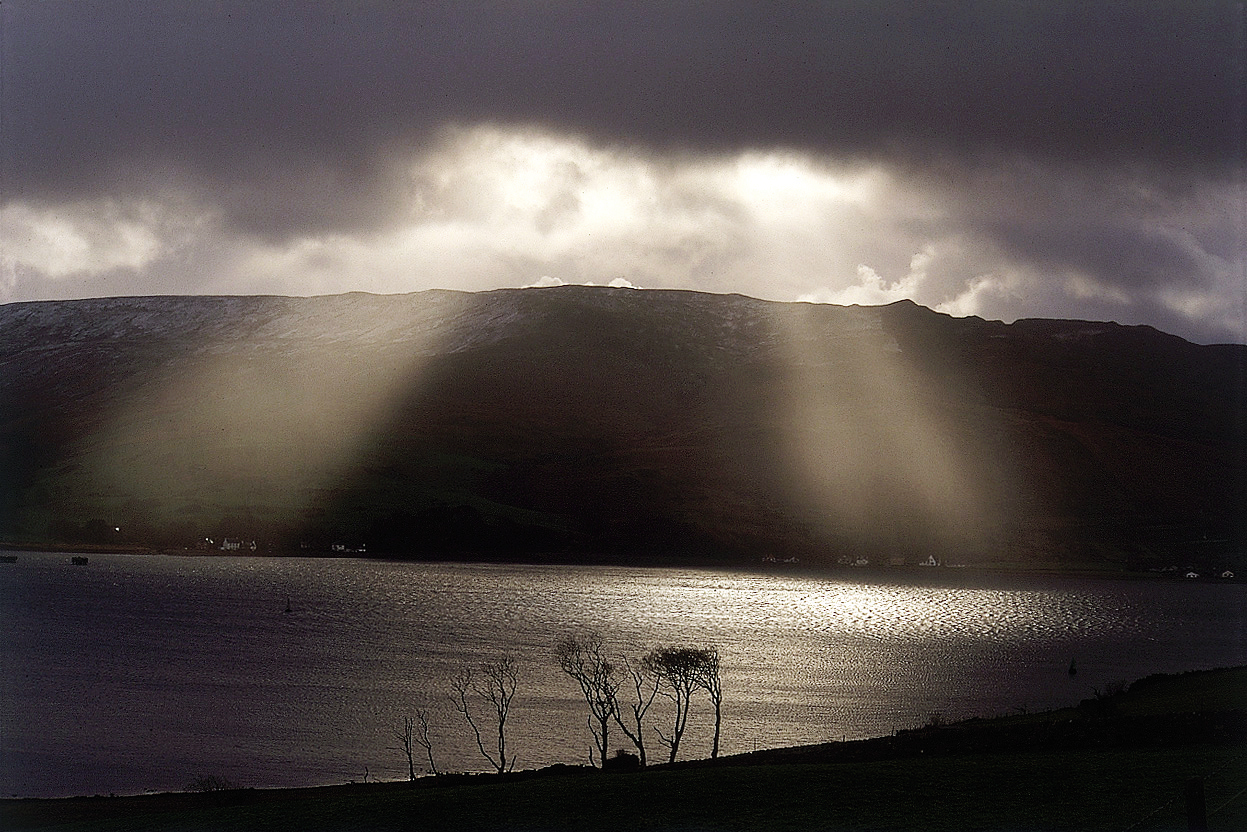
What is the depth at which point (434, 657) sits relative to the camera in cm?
10612

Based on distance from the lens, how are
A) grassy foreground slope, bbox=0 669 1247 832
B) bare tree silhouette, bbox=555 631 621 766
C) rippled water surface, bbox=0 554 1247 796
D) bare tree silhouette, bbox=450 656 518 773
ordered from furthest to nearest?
1. bare tree silhouette, bbox=450 656 518 773
2. rippled water surface, bbox=0 554 1247 796
3. bare tree silhouette, bbox=555 631 621 766
4. grassy foreground slope, bbox=0 669 1247 832

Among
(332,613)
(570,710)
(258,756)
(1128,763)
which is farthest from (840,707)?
(332,613)

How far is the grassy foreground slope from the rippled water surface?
88.1 ft

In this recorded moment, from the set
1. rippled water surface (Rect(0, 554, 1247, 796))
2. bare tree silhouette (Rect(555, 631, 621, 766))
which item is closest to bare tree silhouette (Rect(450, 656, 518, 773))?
rippled water surface (Rect(0, 554, 1247, 796))

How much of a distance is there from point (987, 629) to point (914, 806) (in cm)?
12739

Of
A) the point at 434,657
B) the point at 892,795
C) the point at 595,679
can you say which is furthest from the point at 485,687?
the point at 892,795

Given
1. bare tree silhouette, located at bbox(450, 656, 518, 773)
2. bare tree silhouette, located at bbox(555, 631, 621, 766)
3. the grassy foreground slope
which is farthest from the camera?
bare tree silhouette, located at bbox(450, 656, 518, 773)

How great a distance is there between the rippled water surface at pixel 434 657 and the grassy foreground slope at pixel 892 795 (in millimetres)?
26842

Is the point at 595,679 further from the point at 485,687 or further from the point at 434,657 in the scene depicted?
the point at 434,657

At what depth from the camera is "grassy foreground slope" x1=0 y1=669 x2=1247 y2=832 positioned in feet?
87.7

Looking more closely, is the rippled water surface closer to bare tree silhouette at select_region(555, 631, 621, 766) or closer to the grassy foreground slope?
bare tree silhouette at select_region(555, 631, 621, 766)

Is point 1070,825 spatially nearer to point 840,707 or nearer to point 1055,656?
point 840,707

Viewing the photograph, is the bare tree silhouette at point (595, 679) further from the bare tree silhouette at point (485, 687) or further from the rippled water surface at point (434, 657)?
the bare tree silhouette at point (485, 687)

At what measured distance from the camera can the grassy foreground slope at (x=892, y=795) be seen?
26.7 metres
